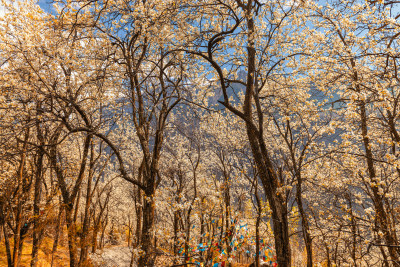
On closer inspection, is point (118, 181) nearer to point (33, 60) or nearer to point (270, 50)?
point (33, 60)

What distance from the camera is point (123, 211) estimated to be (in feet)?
108

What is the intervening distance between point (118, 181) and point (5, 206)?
68.1 feet

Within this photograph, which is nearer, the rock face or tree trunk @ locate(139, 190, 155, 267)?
tree trunk @ locate(139, 190, 155, 267)

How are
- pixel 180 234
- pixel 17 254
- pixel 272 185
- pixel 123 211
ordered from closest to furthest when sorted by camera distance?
pixel 272 185
pixel 180 234
pixel 17 254
pixel 123 211

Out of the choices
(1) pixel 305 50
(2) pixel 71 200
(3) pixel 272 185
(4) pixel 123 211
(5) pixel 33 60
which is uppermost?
(1) pixel 305 50

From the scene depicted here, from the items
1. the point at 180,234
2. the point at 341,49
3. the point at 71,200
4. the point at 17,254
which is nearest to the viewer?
the point at 180,234

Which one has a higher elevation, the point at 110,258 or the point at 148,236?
the point at 148,236

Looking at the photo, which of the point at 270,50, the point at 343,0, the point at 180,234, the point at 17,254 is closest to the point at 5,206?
the point at 17,254

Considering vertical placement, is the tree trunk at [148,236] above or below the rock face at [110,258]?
above

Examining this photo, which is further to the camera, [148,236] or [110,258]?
[110,258]

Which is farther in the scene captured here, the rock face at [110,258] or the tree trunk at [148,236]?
the rock face at [110,258]

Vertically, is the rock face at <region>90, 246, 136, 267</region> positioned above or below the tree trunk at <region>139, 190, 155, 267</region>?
below

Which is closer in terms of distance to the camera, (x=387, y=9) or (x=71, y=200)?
(x=387, y=9)

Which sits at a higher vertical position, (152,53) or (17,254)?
(152,53)
